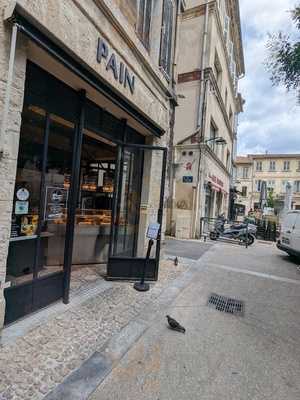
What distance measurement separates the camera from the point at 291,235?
28.0 ft

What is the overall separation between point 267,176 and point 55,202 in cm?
4346

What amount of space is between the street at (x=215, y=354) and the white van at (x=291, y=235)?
11.4ft

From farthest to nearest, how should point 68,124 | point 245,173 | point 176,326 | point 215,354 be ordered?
point 245,173 < point 68,124 < point 176,326 < point 215,354

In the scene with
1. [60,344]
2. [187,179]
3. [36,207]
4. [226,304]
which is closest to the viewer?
[60,344]

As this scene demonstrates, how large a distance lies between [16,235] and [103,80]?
2.57 meters

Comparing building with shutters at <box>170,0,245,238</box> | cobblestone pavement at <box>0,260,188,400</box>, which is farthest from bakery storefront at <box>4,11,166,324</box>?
building with shutters at <box>170,0,245,238</box>

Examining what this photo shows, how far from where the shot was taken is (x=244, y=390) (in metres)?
2.40

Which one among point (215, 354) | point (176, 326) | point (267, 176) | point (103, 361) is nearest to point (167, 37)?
point (176, 326)

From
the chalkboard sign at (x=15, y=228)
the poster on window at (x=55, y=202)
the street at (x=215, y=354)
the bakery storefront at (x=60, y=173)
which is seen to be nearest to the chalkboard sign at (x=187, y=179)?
the bakery storefront at (x=60, y=173)

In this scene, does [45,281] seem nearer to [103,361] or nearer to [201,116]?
[103,361]

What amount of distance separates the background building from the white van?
30.9m

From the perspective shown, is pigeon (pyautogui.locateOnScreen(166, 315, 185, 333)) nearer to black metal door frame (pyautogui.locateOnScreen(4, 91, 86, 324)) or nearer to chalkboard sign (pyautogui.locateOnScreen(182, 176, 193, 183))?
black metal door frame (pyautogui.locateOnScreen(4, 91, 86, 324))

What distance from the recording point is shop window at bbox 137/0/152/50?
5.28 metres

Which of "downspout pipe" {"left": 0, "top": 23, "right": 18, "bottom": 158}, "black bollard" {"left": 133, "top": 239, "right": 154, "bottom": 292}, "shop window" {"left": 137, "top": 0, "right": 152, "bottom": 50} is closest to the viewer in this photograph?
"downspout pipe" {"left": 0, "top": 23, "right": 18, "bottom": 158}
